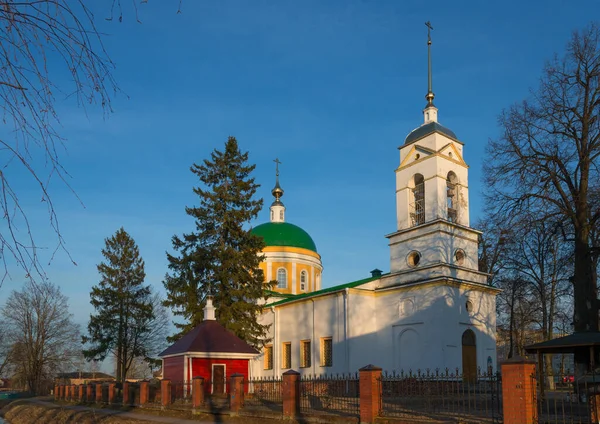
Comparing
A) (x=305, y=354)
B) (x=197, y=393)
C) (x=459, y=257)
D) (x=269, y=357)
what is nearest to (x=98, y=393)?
(x=269, y=357)

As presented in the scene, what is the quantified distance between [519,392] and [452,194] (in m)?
20.0

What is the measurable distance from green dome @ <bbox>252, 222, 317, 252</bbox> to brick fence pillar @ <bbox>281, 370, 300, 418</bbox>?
84.2 feet

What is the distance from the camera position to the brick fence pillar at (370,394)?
14.6 m

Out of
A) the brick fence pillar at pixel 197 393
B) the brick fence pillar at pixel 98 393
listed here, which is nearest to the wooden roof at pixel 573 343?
the brick fence pillar at pixel 197 393

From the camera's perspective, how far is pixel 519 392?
1144 centimetres

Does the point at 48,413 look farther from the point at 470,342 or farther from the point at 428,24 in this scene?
the point at 428,24

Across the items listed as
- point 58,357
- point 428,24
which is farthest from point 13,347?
point 428,24

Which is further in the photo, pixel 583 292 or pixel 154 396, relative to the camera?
pixel 154 396

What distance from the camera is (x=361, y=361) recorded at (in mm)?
29922

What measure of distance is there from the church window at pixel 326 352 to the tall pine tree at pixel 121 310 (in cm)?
1825

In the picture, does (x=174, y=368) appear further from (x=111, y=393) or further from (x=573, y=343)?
(x=573, y=343)

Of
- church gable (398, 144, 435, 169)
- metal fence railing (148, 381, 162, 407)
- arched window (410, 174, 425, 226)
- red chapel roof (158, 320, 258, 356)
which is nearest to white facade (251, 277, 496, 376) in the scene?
arched window (410, 174, 425, 226)

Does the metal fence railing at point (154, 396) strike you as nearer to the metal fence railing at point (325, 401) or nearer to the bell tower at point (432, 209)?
the metal fence railing at point (325, 401)

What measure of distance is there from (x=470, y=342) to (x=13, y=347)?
4426 centimetres
